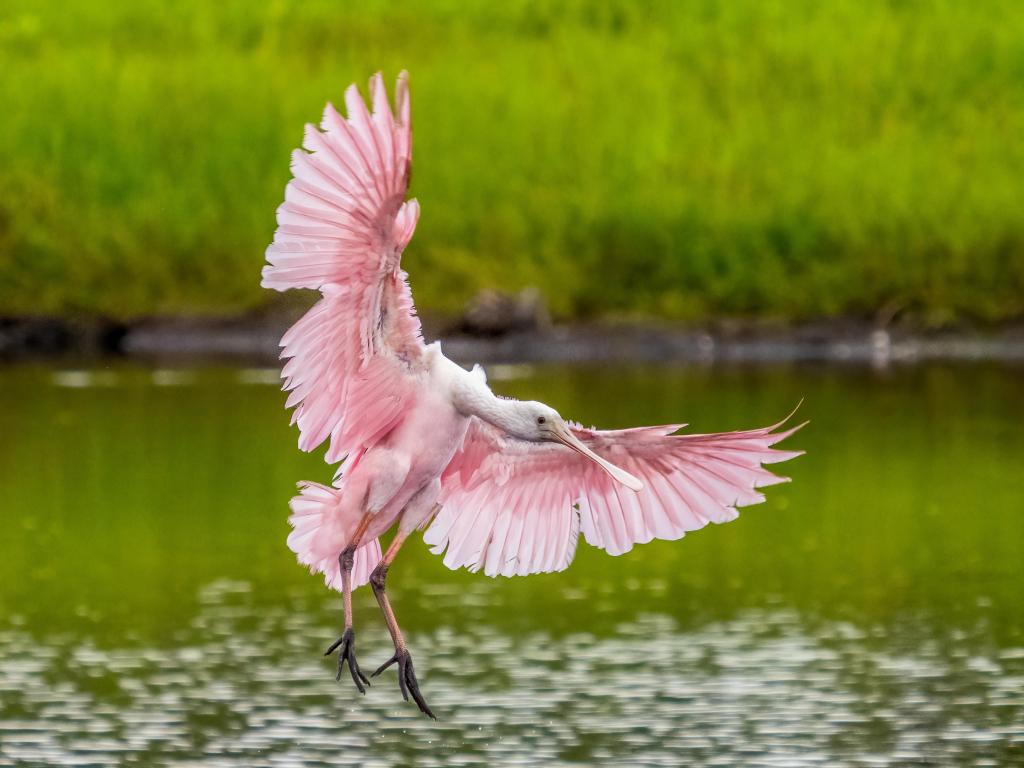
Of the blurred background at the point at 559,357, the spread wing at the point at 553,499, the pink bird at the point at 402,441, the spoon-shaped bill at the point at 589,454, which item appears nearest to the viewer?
the pink bird at the point at 402,441

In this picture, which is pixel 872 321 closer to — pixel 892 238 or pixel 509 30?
pixel 892 238

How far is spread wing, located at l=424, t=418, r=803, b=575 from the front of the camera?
1023 cm

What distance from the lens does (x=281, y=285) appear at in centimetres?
907

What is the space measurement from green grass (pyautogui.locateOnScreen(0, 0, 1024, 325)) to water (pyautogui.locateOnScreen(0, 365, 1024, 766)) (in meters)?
11.5

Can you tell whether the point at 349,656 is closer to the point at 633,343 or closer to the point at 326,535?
the point at 326,535

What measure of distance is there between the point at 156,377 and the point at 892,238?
14.4m

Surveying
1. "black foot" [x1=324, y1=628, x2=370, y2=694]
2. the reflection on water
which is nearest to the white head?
"black foot" [x1=324, y1=628, x2=370, y2=694]

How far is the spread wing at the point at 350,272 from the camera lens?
9.06m

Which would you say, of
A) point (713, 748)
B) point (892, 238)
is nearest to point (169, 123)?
point (892, 238)

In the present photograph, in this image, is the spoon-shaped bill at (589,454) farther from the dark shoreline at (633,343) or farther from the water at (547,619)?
the dark shoreline at (633,343)

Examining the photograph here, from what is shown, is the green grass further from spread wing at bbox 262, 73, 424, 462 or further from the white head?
the white head

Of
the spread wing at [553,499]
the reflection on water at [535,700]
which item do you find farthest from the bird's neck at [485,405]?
the reflection on water at [535,700]

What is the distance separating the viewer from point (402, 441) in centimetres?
955

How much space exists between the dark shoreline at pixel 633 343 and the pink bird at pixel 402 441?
108ft
